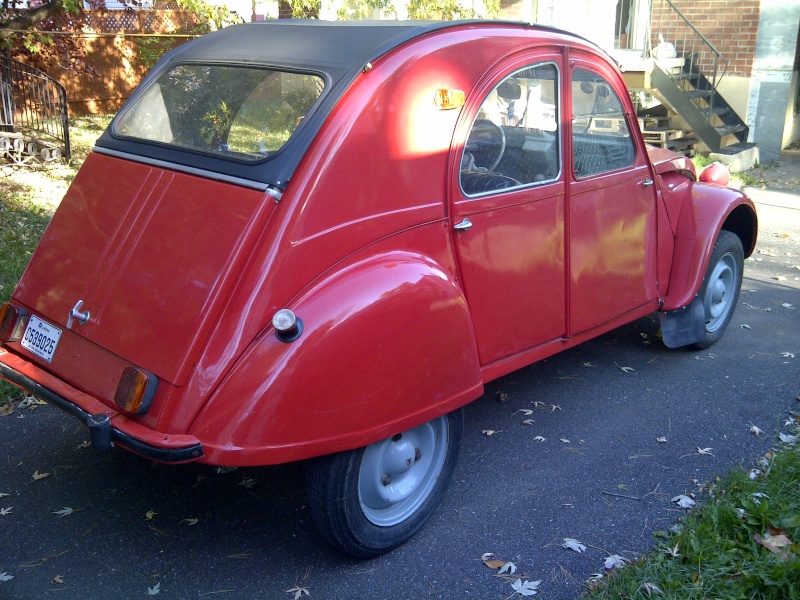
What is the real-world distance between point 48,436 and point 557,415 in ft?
9.60

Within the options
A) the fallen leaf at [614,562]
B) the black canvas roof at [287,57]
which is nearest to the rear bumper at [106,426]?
the black canvas roof at [287,57]

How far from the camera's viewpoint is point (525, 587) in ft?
10.7

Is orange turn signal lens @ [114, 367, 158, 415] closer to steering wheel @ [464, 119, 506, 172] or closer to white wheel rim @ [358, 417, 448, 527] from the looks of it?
white wheel rim @ [358, 417, 448, 527]

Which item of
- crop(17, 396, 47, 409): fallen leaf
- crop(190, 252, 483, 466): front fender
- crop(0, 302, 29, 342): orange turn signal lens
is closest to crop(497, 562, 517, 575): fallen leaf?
crop(190, 252, 483, 466): front fender

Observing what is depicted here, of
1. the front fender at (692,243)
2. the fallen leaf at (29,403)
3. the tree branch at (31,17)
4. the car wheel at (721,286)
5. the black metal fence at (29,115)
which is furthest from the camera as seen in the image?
the tree branch at (31,17)

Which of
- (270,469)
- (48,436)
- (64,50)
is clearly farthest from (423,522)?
(64,50)

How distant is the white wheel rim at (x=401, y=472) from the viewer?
132 inches

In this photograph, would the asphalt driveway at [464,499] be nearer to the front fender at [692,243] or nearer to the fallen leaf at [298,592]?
the fallen leaf at [298,592]

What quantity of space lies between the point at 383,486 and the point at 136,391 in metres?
1.11

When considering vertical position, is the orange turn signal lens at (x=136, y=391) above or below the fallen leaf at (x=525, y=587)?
above

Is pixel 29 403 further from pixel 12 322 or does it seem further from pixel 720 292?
pixel 720 292

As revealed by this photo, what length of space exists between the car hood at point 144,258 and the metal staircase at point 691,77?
10.6m

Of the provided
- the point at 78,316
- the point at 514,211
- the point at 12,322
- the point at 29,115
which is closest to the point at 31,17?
the point at 29,115

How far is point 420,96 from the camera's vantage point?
348 centimetres
